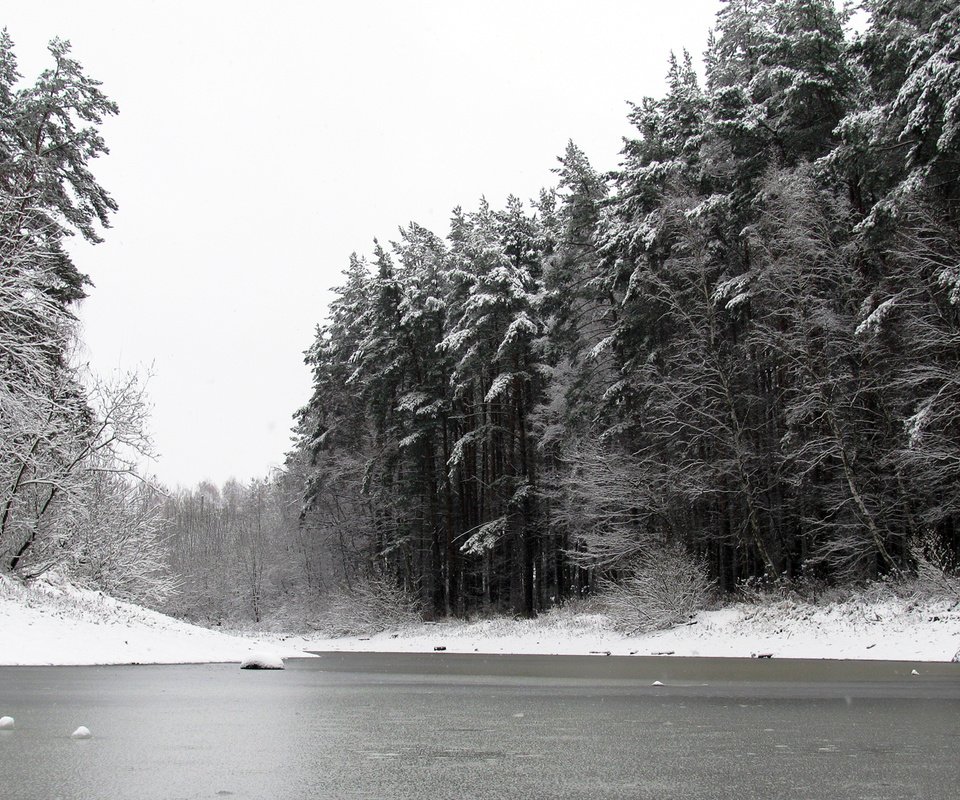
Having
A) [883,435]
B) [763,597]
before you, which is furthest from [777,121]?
[763,597]

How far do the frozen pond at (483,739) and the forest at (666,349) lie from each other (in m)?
11.2

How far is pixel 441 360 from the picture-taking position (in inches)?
1686

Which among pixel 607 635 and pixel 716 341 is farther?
pixel 716 341

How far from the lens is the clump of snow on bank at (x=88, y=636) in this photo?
52.4 ft

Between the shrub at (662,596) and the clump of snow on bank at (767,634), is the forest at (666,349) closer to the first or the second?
the shrub at (662,596)

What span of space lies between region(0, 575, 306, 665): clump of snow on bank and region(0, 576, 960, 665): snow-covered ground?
2cm

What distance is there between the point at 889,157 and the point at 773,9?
28.3 feet

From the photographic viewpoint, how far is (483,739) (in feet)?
21.2

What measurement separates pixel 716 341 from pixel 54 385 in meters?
20.6

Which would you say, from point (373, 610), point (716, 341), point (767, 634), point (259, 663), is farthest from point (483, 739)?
point (373, 610)

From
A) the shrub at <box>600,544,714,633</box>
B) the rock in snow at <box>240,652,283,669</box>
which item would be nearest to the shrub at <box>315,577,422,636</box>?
the shrub at <box>600,544,714,633</box>

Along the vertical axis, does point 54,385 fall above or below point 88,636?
above

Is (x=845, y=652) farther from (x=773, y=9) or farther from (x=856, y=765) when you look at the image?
(x=773, y=9)

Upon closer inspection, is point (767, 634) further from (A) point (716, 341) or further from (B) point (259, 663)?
(B) point (259, 663)
